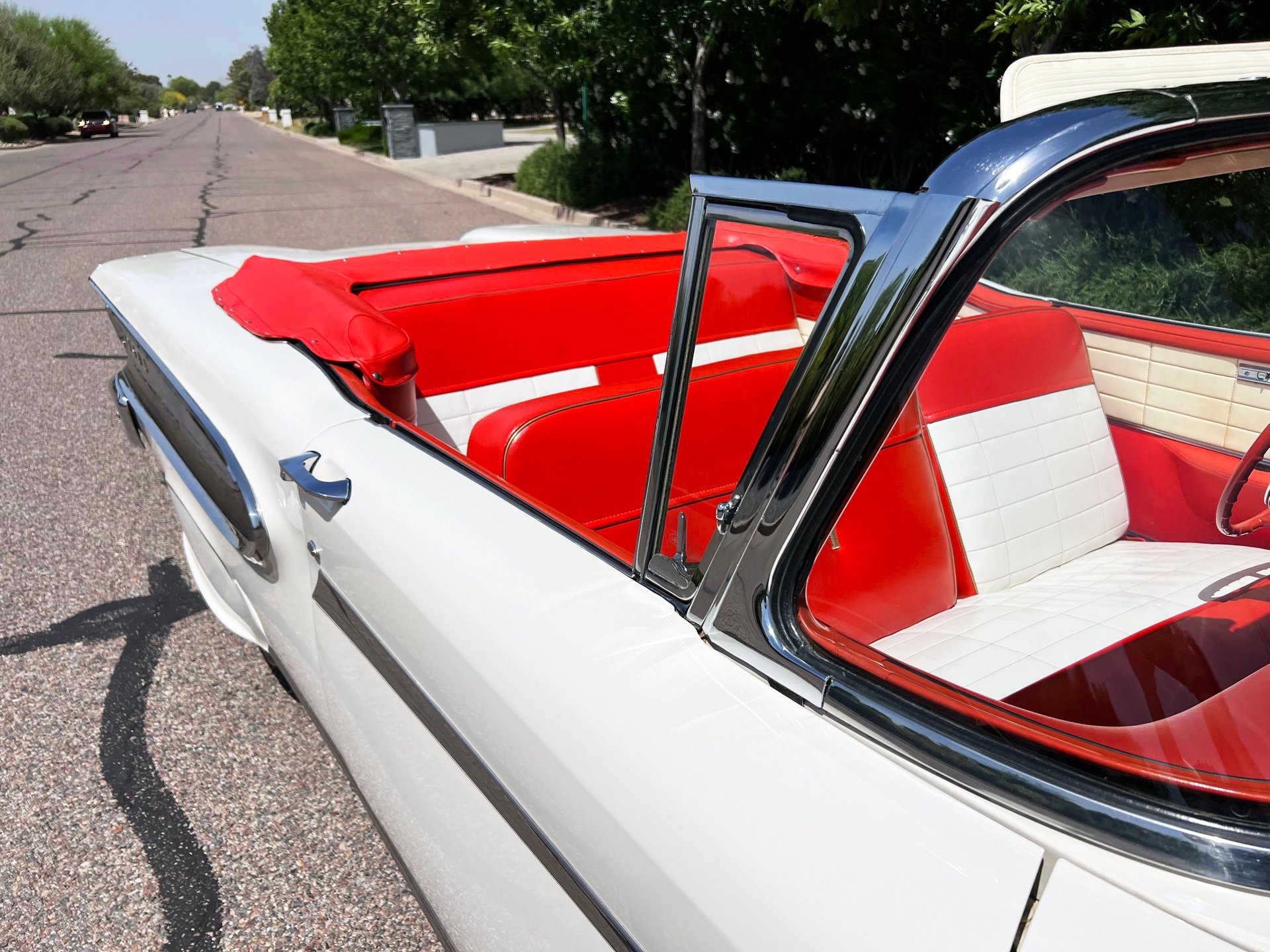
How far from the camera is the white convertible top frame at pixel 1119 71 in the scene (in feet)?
4.48

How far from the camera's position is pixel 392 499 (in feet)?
4.87

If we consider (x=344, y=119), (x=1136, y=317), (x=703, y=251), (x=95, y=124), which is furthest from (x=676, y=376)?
(x=95, y=124)

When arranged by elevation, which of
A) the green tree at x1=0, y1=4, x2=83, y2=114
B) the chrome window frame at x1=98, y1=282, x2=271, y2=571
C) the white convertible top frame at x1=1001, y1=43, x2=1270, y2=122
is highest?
the green tree at x1=0, y1=4, x2=83, y2=114

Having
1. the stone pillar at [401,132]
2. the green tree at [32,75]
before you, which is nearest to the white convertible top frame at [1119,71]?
the stone pillar at [401,132]

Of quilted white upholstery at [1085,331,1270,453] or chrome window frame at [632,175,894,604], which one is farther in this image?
quilted white upholstery at [1085,331,1270,453]

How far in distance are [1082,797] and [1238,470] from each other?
0.76 m

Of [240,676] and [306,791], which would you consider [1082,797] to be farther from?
[240,676]

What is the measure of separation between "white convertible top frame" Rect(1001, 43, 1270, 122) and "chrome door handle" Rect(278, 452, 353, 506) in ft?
3.89

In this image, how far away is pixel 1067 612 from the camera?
121 centimetres

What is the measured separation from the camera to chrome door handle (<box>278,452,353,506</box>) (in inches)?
60.2

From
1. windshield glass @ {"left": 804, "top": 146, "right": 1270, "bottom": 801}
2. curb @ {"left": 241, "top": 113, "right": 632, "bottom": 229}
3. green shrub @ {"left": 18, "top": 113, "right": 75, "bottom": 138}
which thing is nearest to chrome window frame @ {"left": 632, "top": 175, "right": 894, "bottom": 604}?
windshield glass @ {"left": 804, "top": 146, "right": 1270, "bottom": 801}

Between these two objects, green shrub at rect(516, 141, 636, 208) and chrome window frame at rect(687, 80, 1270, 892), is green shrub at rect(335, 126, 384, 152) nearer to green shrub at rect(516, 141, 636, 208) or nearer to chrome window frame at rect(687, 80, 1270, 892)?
green shrub at rect(516, 141, 636, 208)

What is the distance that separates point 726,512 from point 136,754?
6.55 ft

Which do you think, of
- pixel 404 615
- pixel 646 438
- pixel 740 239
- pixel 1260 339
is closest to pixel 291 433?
pixel 404 615
